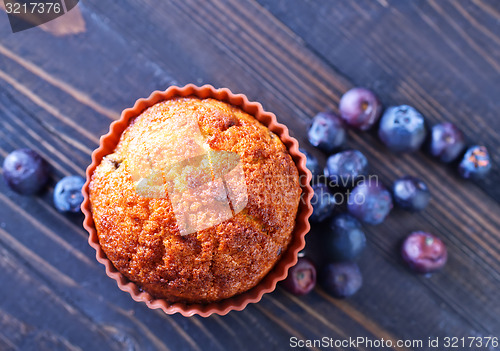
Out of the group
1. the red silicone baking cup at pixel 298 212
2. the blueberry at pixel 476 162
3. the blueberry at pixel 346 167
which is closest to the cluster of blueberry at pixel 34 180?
the red silicone baking cup at pixel 298 212

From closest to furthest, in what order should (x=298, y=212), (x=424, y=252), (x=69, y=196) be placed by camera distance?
1. (x=298, y=212)
2. (x=69, y=196)
3. (x=424, y=252)

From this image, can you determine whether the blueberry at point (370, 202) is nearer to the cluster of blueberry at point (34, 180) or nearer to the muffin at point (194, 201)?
the muffin at point (194, 201)

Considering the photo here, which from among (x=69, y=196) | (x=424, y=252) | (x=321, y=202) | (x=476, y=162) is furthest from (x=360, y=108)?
(x=69, y=196)

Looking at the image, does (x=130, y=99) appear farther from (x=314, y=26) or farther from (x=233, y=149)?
(x=314, y=26)

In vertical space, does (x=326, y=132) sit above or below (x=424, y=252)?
above

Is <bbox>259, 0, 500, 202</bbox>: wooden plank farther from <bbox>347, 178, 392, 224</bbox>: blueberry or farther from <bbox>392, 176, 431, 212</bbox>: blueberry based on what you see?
<bbox>347, 178, 392, 224</bbox>: blueberry

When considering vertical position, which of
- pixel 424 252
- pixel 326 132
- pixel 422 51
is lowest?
pixel 424 252

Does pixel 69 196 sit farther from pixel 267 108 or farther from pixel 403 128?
pixel 403 128
